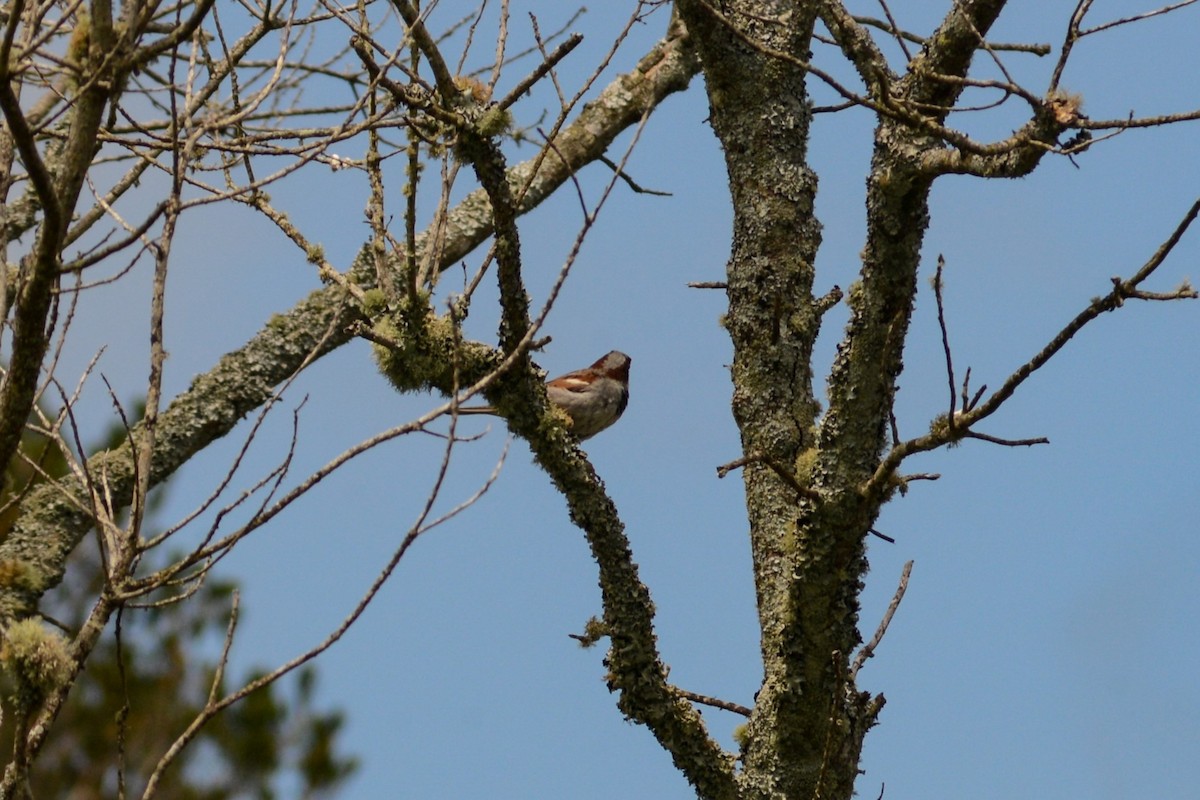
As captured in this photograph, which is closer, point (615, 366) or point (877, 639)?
point (877, 639)

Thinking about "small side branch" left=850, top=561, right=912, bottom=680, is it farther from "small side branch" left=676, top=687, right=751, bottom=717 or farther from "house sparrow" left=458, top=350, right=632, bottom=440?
"house sparrow" left=458, top=350, right=632, bottom=440

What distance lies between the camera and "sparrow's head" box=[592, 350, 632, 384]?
689 cm

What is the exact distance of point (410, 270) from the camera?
365 centimetres

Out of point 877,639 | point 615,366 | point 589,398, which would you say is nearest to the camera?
point 877,639

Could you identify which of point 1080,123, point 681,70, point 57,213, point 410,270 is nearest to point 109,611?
point 57,213

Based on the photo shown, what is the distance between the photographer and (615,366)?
22.9 ft

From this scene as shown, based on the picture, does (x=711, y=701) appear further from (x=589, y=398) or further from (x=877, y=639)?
(x=589, y=398)

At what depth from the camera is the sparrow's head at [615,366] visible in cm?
Result: 689

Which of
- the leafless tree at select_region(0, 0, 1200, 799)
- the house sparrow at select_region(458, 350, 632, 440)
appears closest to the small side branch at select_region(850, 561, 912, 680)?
the leafless tree at select_region(0, 0, 1200, 799)

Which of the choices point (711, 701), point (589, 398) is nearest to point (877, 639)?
point (711, 701)

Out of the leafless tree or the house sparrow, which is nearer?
the leafless tree

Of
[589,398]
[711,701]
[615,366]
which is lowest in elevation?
[711,701]

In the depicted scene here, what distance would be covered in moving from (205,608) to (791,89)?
23.2ft

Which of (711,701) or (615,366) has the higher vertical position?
(615,366)
